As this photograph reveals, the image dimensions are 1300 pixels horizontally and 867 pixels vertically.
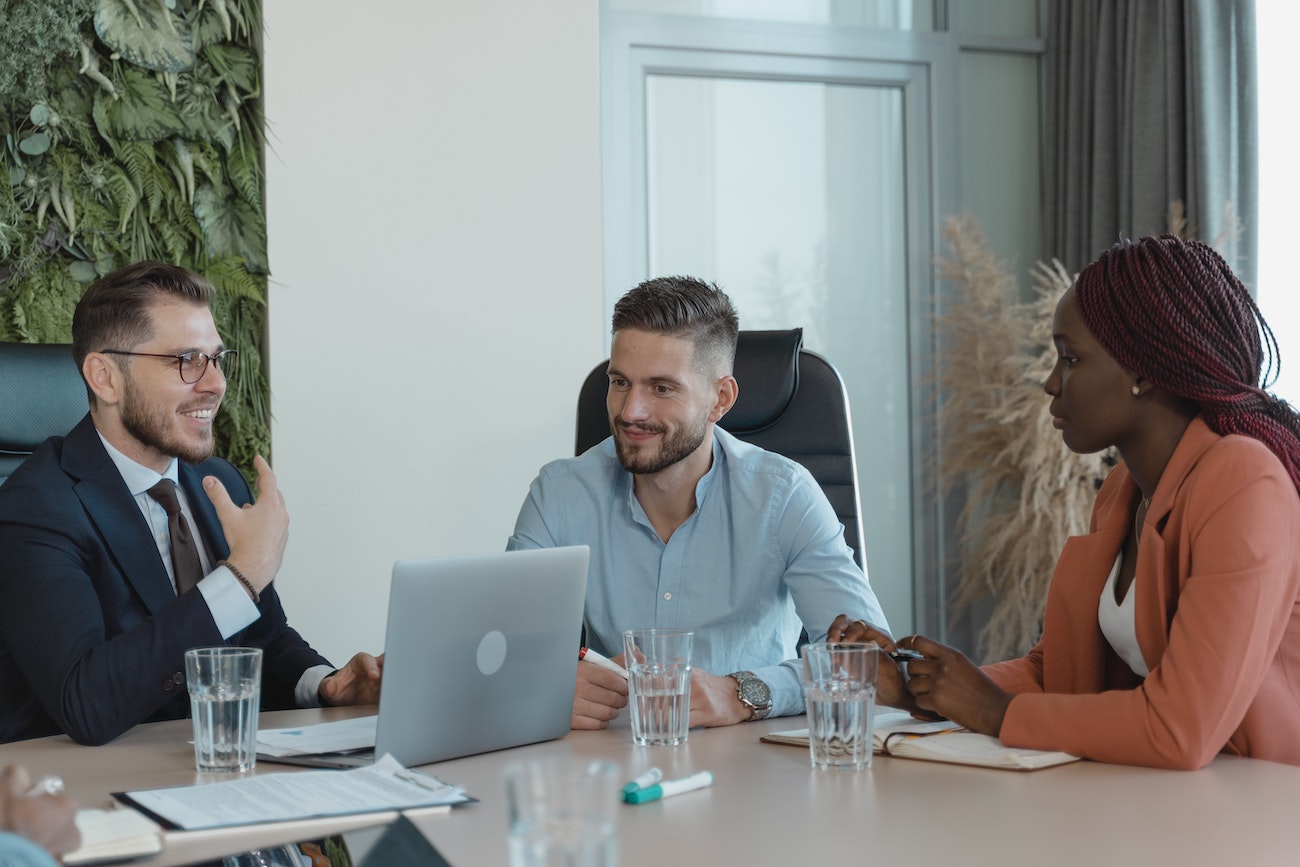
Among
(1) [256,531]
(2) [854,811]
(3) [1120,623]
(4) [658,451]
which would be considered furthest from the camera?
(4) [658,451]

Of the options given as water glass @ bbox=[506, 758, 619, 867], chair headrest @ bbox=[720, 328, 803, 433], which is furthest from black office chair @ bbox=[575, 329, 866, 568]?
water glass @ bbox=[506, 758, 619, 867]

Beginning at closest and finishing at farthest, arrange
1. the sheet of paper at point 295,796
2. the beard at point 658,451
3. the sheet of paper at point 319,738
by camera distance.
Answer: the sheet of paper at point 295,796 < the sheet of paper at point 319,738 < the beard at point 658,451

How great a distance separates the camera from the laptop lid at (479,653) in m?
1.33

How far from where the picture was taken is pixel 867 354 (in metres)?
3.91

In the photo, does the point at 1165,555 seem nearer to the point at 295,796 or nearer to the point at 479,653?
the point at 479,653

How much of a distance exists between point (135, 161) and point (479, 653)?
6.35 feet

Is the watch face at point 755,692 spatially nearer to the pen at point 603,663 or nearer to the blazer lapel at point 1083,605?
the pen at point 603,663

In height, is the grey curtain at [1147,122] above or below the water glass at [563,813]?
above

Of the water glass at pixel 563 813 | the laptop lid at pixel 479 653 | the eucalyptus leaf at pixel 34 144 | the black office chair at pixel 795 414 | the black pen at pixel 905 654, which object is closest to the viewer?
the water glass at pixel 563 813

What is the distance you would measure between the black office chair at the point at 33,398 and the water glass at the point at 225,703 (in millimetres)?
913

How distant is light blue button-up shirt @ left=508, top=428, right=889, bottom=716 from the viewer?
82.1 inches

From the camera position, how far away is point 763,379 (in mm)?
2406

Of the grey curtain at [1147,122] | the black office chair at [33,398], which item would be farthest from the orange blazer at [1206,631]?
the grey curtain at [1147,122]

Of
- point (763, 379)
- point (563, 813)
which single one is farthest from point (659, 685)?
point (763, 379)
